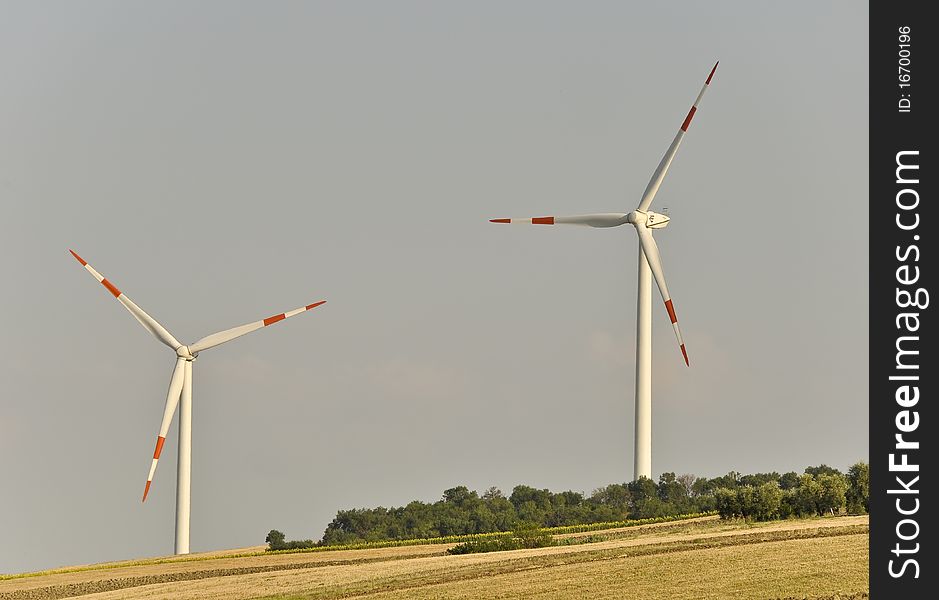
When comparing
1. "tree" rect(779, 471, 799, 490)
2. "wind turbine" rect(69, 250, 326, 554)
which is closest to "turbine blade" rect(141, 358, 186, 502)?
"wind turbine" rect(69, 250, 326, 554)

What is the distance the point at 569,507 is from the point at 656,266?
135ft

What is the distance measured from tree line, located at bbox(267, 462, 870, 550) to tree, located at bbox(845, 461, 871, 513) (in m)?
0.26

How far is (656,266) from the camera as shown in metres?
128

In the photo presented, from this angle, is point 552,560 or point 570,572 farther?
point 552,560

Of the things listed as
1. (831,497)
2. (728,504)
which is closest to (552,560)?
(728,504)

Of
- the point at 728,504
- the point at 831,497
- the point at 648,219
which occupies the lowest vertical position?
the point at 728,504

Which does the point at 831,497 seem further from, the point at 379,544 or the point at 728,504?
the point at 379,544

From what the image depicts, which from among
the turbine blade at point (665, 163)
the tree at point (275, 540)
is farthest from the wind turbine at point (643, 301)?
the tree at point (275, 540)

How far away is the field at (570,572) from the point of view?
7575cm

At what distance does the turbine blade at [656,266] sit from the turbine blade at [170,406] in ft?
163

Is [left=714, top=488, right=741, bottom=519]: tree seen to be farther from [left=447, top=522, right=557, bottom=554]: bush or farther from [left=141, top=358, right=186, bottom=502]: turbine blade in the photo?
[left=141, top=358, right=186, bottom=502]: turbine blade
